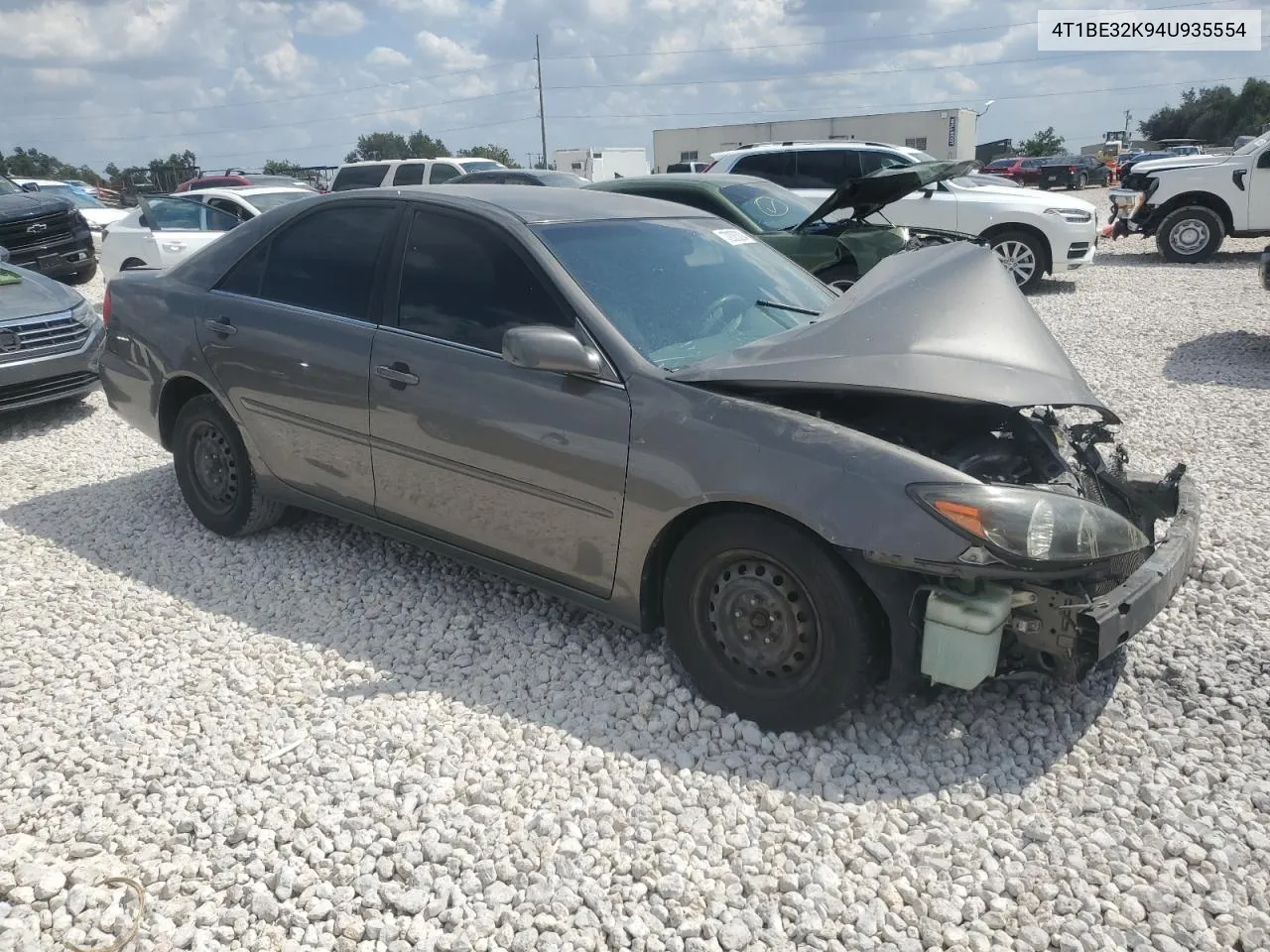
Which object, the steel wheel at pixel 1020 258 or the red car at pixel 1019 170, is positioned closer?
the steel wheel at pixel 1020 258

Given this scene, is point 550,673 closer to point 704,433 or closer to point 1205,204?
point 704,433

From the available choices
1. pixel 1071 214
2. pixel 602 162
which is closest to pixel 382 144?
pixel 602 162

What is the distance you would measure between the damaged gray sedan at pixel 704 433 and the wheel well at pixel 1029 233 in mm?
8628

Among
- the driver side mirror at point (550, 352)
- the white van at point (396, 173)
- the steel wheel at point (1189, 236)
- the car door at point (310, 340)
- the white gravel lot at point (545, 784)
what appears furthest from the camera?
the white van at point (396, 173)

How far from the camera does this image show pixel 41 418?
7.54 meters

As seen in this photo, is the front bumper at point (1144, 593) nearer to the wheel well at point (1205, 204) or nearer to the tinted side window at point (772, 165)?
the tinted side window at point (772, 165)

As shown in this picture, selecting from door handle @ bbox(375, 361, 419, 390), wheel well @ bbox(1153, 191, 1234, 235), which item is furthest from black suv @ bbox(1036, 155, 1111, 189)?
door handle @ bbox(375, 361, 419, 390)

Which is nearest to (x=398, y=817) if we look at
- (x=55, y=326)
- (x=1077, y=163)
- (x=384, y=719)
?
(x=384, y=719)

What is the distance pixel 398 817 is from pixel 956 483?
1.88m

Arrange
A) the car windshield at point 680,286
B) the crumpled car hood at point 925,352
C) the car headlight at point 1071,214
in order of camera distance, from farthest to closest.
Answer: the car headlight at point 1071,214
the car windshield at point 680,286
the crumpled car hood at point 925,352

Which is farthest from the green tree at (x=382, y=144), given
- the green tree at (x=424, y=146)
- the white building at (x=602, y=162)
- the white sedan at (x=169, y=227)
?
the white sedan at (x=169, y=227)

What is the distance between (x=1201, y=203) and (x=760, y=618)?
1430 centimetres

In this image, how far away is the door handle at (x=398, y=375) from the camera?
3.76 metres

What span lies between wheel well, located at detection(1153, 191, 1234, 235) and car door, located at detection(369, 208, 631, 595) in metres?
13.8
